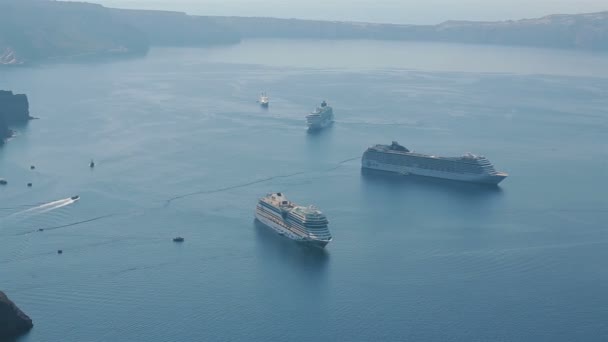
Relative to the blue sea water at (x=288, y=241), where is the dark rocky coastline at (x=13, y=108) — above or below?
above

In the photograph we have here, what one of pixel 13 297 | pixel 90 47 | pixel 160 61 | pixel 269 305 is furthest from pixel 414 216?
pixel 90 47

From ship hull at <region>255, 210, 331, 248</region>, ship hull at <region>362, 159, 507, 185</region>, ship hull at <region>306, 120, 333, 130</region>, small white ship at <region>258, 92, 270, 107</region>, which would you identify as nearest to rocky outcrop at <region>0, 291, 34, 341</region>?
ship hull at <region>255, 210, 331, 248</region>

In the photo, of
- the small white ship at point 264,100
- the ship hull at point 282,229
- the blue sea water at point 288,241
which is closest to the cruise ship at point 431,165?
the blue sea water at point 288,241

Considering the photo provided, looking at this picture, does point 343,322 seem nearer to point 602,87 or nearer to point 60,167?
point 60,167

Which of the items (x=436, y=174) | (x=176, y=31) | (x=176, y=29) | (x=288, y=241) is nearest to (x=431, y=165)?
(x=436, y=174)

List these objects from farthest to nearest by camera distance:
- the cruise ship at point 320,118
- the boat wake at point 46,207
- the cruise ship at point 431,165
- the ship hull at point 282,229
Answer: the cruise ship at point 320,118 < the cruise ship at point 431,165 < the boat wake at point 46,207 < the ship hull at point 282,229

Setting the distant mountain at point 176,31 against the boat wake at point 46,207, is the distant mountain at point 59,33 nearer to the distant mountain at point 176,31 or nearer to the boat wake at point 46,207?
the distant mountain at point 176,31

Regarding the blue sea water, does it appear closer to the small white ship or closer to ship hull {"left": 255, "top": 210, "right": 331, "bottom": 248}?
ship hull {"left": 255, "top": 210, "right": 331, "bottom": 248}
